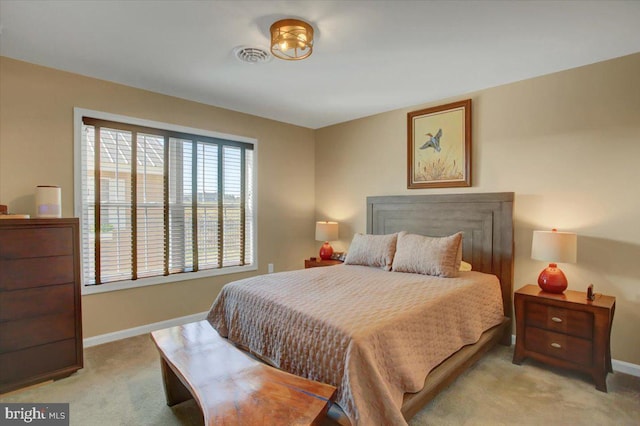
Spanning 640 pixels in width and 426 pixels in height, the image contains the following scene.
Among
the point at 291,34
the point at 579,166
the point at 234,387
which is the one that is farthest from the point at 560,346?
the point at 291,34

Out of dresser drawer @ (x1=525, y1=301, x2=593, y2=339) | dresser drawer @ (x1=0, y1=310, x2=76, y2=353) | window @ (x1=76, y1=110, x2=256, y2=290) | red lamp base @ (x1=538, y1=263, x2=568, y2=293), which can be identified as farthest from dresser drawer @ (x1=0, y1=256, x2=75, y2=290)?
red lamp base @ (x1=538, y1=263, x2=568, y2=293)

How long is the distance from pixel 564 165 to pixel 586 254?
0.76m

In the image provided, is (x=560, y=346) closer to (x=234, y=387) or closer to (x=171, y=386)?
(x=234, y=387)

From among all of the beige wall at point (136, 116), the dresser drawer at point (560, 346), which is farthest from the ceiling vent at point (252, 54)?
the dresser drawer at point (560, 346)

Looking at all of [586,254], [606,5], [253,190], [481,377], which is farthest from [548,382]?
[253,190]

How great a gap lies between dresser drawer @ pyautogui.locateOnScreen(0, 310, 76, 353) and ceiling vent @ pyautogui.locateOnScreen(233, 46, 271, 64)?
2.32 m

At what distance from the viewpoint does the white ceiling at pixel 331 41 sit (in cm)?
195

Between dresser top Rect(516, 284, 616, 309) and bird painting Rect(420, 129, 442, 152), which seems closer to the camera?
dresser top Rect(516, 284, 616, 309)

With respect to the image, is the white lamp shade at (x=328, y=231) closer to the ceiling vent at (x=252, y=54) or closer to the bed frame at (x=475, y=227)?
the bed frame at (x=475, y=227)

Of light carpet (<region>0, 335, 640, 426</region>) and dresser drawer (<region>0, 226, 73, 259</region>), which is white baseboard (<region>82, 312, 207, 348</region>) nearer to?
light carpet (<region>0, 335, 640, 426</region>)

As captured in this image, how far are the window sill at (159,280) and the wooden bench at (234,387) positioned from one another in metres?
1.30

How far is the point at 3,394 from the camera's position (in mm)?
2197

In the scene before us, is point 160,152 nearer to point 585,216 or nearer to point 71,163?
point 71,163

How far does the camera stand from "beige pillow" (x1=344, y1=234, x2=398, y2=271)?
3322 mm
